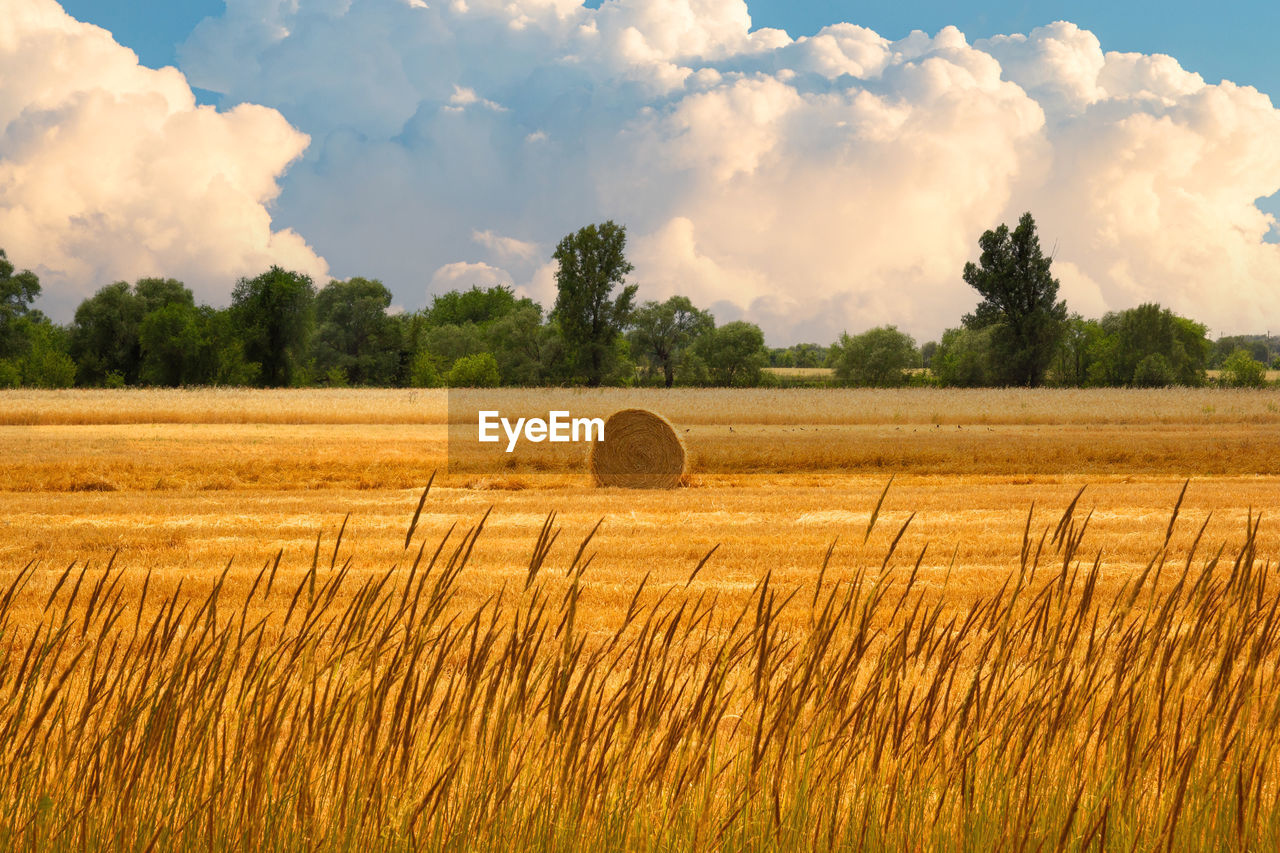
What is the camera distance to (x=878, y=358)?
63750 millimetres

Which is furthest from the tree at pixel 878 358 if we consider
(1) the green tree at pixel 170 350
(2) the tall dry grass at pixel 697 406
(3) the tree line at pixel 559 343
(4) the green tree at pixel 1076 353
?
(1) the green tree at pixel 170 350

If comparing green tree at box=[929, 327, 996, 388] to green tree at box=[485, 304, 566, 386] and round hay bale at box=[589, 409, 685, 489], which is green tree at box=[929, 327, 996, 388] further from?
round hay bale at box=[589, 409, 685, 489]

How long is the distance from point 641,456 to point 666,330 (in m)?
58.2

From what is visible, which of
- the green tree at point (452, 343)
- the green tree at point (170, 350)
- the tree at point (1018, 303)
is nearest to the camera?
the tree at point (1018, 303)

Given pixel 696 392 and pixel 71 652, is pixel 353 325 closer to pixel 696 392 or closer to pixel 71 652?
pixel 696 392

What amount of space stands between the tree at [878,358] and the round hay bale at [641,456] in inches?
1722

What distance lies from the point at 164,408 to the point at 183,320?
37.2 metres

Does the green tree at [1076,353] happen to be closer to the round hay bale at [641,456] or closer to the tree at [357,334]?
the round hay bale at [641,456]

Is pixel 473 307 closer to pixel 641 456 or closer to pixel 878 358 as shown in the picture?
pixel 878 358

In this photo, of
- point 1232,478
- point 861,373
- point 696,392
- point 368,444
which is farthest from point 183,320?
point 1232,478

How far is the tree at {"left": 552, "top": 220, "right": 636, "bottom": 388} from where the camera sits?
58719mm

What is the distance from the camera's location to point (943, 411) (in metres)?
34.2

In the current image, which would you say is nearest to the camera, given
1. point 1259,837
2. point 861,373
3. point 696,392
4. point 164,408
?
point 1259,837

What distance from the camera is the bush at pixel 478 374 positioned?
60125mm
